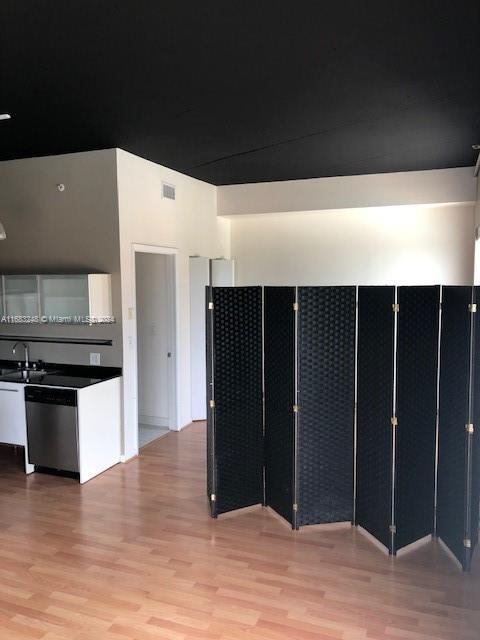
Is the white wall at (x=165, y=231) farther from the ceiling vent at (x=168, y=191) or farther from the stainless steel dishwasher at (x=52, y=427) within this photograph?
the stainless steel dishwasher at (x=52, y=427)

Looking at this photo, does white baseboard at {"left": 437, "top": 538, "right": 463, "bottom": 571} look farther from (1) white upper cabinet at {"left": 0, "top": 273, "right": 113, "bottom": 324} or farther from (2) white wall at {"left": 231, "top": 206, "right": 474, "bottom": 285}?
(2) white wall at {"left": 231, "top": 206, "right": 474, "bottom": 285}

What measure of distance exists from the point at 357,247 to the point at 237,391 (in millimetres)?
3478

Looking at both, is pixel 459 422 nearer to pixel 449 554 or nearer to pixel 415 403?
pixel 415 403

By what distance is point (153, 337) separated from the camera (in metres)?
6.15

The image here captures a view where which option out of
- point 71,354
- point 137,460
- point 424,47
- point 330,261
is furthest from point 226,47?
point 330,261

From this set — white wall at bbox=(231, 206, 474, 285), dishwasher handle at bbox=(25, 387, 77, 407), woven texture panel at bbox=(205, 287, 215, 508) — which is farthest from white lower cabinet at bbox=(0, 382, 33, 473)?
white wall at bbox=(231, 206, 474, 285)

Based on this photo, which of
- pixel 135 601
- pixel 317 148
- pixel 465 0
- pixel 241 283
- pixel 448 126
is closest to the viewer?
pixel 465 0

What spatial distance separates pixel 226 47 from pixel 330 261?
436cm

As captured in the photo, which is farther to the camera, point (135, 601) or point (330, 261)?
point (330, 261)

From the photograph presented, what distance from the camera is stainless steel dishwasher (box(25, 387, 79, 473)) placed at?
14.8 feet

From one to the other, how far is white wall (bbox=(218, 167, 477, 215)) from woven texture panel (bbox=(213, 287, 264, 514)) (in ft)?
9.32

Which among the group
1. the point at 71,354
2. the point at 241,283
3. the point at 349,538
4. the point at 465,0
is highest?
the point at 465,0

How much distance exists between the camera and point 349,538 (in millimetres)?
Answer: 3631

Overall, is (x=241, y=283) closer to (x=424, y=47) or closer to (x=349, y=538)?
(x=349, y=538)
